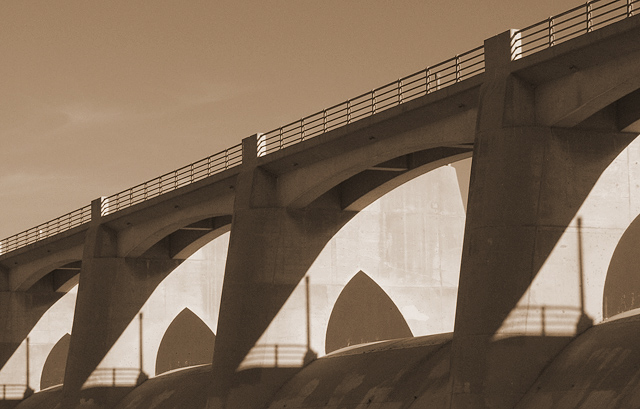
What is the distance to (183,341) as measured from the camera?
67688 mm

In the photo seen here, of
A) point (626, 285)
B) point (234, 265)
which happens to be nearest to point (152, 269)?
point (234, 265)

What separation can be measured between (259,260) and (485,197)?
12.4m

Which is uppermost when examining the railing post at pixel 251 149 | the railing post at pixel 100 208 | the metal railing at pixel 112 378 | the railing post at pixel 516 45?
the railing post at pixel 516 45

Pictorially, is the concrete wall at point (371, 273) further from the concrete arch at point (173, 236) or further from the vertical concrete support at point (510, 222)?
the vertical concrete support at point (510, 222)

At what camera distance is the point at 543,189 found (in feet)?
96.4

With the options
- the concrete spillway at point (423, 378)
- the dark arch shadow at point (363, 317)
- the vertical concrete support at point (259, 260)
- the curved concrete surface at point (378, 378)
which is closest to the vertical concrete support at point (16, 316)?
the concrete spillway at point (423, 378)

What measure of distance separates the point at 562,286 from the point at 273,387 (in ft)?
45.1

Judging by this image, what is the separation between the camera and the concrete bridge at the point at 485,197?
28.6 m

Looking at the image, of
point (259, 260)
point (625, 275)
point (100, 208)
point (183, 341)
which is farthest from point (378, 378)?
point (183, 341)

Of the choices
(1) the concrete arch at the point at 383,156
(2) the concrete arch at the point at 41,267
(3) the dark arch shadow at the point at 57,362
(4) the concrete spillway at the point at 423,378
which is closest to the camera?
(4) the concrete spillway at the point at 423,378

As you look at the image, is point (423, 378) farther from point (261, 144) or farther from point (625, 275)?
point (625, 275)

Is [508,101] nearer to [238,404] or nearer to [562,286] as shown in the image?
[562,286]

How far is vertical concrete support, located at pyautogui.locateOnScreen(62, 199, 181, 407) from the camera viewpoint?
4981 cm

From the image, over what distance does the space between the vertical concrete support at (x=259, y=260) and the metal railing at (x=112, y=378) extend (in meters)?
10.7
